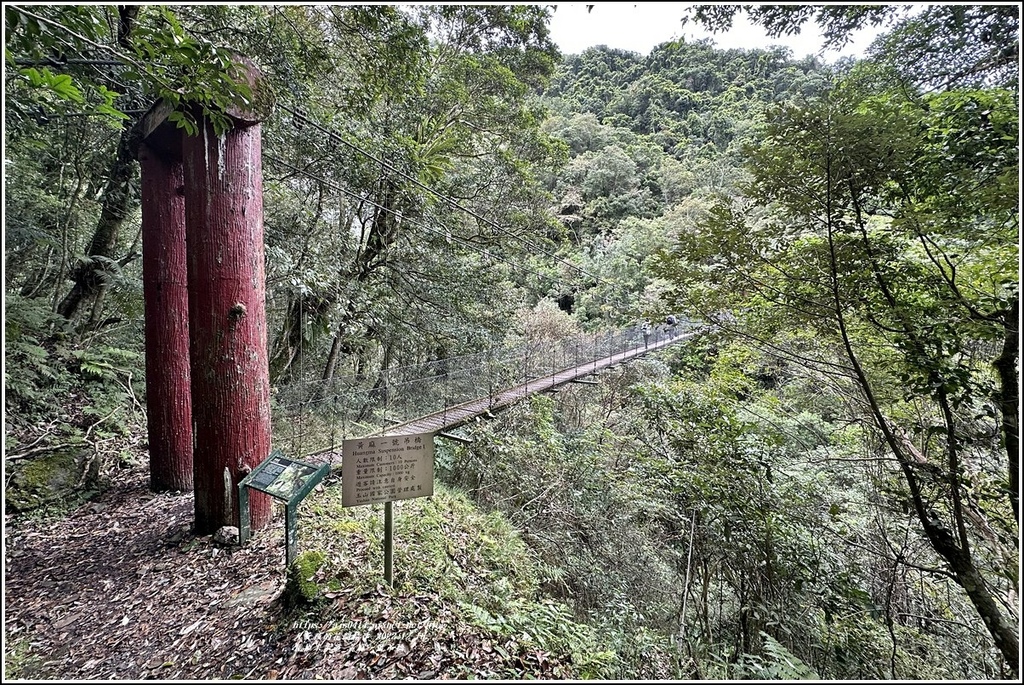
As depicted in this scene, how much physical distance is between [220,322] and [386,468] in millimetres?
1412

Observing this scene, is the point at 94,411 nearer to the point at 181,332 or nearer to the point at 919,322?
the point at 181,332

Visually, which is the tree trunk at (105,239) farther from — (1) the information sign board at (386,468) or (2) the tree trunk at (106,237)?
(1) the information sign board at (386,468)

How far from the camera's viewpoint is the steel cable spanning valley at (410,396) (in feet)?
16.7

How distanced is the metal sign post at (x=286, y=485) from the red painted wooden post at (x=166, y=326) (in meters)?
1.41

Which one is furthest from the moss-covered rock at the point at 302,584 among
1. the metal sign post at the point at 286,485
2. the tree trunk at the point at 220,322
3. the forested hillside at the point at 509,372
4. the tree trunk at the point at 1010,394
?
the tree trunk at the point at 1010,394

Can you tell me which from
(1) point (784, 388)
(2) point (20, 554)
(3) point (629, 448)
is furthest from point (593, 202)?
(2) point (20, 554)

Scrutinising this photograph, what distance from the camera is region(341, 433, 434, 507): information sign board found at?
2.13 metres

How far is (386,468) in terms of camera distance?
2.20 meters

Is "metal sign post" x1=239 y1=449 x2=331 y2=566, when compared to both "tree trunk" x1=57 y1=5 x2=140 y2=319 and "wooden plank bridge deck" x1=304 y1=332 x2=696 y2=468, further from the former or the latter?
"tree trunk" x1=57 y1=5 x2=140 y2=319

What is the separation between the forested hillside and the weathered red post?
20cm

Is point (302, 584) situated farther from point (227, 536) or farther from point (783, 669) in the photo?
point (783, 669)

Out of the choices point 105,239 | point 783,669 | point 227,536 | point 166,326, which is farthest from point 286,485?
point 105,239

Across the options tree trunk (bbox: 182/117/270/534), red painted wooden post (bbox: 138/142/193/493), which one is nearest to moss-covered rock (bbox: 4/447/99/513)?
red painted wooden post (bbox: 138/142/193/493)

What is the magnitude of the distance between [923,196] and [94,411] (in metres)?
6.68
